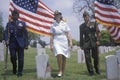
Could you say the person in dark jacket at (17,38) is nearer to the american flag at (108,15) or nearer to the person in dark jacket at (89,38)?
the person in dark jacket at (89,38)

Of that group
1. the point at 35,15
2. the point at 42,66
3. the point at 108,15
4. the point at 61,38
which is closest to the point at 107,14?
the point at 108,15

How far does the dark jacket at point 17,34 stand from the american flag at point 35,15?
1.43 metres

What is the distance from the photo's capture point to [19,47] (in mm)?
11719

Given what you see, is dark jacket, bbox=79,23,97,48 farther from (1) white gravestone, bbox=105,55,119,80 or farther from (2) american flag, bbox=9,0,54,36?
(1) white gravestone, bbox=105,55,119,80

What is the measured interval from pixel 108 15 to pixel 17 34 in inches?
126

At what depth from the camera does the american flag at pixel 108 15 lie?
479 inches

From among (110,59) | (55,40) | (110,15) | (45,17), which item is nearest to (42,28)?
(45,17)

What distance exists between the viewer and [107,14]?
486 inches

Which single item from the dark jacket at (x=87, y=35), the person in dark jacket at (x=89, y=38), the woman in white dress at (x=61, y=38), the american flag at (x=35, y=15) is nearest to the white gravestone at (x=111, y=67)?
the woman in white dress at (x=61, y=38)

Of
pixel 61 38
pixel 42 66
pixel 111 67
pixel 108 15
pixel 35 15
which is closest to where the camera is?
pixel 111 67

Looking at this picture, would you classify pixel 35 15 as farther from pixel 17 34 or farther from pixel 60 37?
pixel 60 37

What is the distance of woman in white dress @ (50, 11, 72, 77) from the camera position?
455 inches

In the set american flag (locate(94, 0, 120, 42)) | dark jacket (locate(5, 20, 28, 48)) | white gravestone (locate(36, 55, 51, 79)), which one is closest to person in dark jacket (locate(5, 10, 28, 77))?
dark jacket (locate(5, 20, 28, 48))

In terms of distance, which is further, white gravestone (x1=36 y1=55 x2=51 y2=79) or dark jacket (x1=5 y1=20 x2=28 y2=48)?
dark jacket (x1=5 y1=20 x2=28 y2=48)
